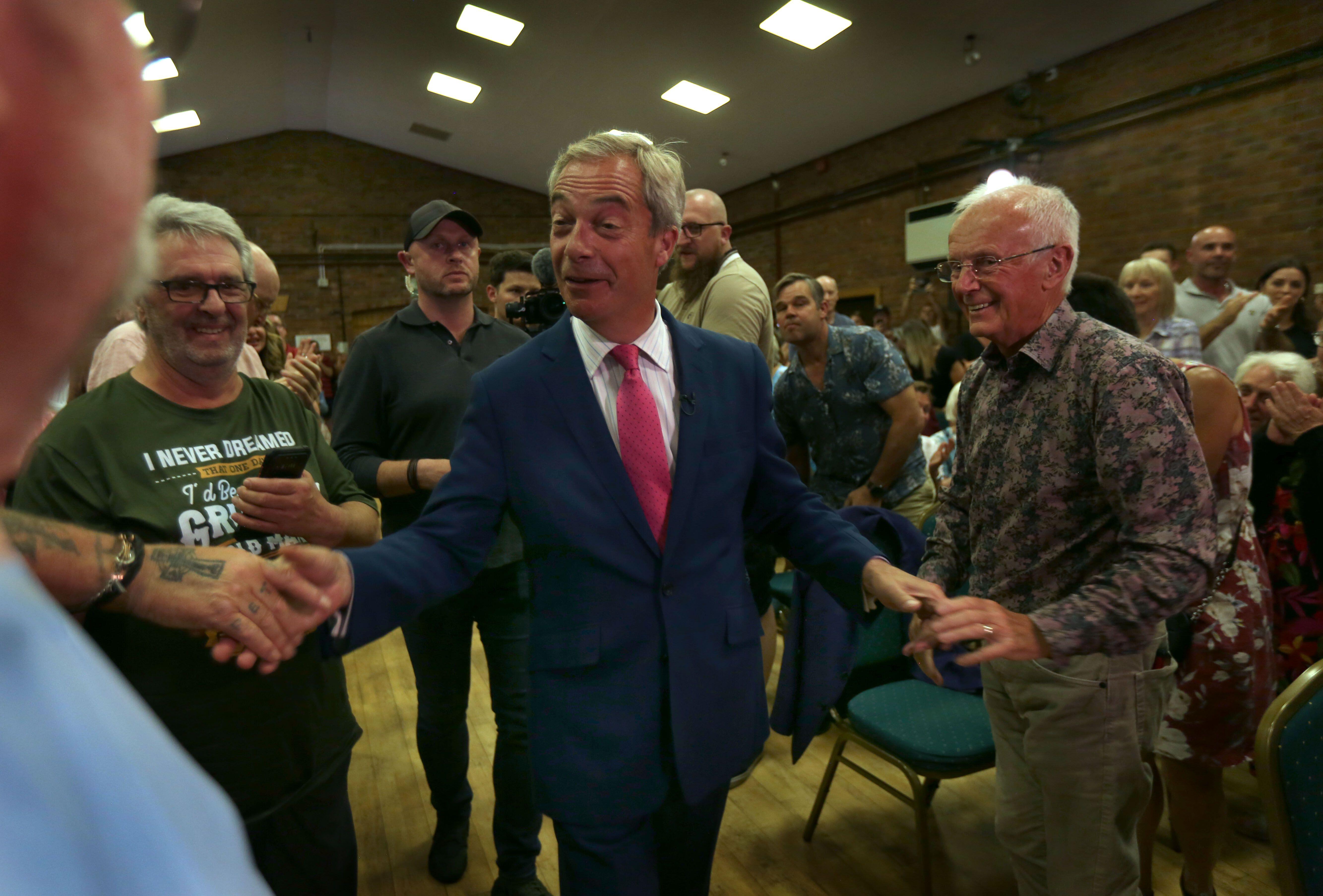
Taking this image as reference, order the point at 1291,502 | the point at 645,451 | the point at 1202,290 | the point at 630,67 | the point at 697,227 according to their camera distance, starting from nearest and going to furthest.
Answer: the point at 645,451 < the point at 1291,502 < the point at 697,227 < the point at 1202,290 < the point at 630,67

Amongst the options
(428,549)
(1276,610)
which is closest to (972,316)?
(428,549)

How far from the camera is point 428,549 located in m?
1.23

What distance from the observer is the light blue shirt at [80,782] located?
0.68 feet

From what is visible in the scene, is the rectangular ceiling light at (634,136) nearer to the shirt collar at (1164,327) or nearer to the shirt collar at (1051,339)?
the shirt collar at (1051,339)

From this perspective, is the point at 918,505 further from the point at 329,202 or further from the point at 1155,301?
the point at 329,202

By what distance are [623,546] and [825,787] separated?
5.15 ft

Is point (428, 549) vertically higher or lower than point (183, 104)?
lower

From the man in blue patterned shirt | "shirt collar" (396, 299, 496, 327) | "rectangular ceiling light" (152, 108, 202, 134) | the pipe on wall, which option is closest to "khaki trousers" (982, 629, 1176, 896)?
the man in blue patterned shirt

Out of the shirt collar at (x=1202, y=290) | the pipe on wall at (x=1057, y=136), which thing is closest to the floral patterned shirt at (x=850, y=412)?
the shirt collar at (x=1202, y=290)

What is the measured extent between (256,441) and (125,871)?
1.46 meters

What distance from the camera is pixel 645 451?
138 centimetres

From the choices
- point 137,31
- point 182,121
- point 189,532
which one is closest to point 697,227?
point 189,532

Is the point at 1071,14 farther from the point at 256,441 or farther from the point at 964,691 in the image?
the point at 256,441

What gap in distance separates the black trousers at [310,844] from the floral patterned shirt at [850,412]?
6.48 ft
